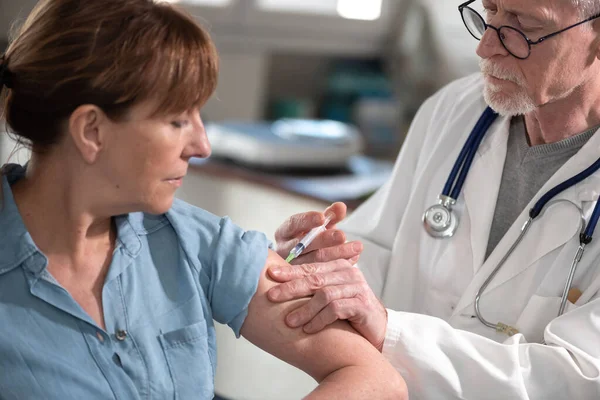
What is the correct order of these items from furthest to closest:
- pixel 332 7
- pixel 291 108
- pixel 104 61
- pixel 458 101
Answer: pixel 332 7 < pixel 291 108 < pixel 458 101 < pixel 104 61

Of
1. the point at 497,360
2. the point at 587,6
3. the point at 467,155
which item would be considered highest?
the point at 587,6

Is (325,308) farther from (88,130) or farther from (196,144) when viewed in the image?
(88,130)

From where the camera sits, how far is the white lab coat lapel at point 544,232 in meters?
1.75

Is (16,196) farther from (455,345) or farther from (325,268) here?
(455,345)

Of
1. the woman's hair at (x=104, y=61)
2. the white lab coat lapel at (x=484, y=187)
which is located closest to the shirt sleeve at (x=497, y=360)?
the white lab coat lapel at (x=484, y=187)

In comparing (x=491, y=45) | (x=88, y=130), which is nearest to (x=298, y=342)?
(x=88, y=130)

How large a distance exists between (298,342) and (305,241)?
0.30m

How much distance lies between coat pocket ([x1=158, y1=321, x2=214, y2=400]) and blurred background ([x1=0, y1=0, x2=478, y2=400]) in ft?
4.39

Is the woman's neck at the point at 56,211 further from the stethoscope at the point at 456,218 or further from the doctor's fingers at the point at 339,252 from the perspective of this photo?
the stethoscope at the point at 456,218

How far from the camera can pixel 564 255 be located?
1734 mm

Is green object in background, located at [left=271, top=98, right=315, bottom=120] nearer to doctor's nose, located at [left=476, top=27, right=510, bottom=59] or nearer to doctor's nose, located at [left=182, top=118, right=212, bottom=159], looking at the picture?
doctor's nose, located at [left=476, top=27, right=510, bottom=59]

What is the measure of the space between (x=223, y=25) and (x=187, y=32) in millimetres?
2773

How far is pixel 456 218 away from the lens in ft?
6.31

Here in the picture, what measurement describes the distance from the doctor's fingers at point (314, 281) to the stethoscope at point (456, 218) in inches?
13.8
